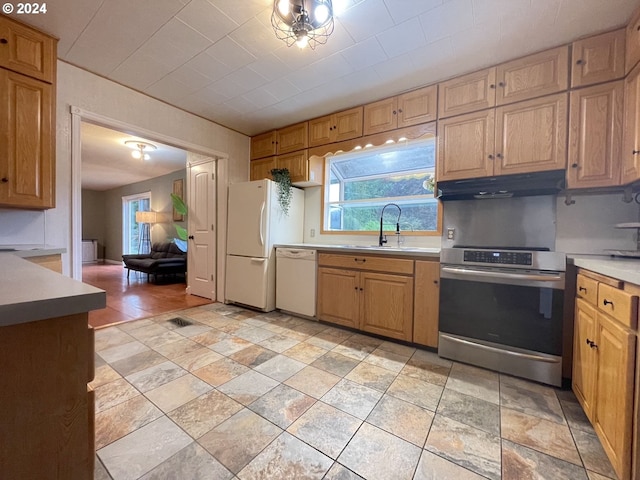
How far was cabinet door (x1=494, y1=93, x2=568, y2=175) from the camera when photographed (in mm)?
1984

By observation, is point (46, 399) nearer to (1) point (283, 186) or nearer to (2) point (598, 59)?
(1) point (283, 186)

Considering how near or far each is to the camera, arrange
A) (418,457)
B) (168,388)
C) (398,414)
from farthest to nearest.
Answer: (168,388)
(398,414)
(418,457)

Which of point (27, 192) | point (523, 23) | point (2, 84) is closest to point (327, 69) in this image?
point (523, 23)

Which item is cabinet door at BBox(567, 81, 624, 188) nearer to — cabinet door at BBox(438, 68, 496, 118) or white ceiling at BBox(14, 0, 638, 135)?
white ceiling at BBox(14, 0, 638, 135)

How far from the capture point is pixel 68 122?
2.39 m

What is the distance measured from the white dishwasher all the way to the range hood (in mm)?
1476

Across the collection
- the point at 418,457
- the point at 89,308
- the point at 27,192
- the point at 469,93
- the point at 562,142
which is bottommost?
the point at 418,457

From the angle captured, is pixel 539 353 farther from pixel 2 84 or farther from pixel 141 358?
pixel 2 84

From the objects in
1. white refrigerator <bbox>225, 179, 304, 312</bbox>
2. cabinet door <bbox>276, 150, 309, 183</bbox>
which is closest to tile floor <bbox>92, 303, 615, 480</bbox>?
white refrigerator <bbox>225, 179, 304, 312</bbox>

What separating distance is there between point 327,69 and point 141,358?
2831 millimetres

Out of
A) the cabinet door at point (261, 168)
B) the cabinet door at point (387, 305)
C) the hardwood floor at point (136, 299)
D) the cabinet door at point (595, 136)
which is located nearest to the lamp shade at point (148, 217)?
the hardwood floor at point (136, 299)

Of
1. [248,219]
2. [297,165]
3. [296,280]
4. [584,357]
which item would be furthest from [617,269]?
[248,219]

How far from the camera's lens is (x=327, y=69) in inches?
94.2

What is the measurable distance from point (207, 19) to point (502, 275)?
2760 mm
